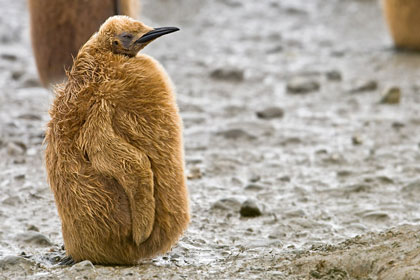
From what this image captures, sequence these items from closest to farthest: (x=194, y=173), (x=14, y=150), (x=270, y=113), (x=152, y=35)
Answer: (x=152, y=35) → (x=194, y=173) → (x=14, y=150) → (x=270, y=113)

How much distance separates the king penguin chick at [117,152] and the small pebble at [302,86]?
185 inches

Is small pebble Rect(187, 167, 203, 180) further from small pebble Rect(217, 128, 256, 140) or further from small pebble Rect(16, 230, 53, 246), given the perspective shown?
small pebble Rect(16, 230, 53, 246)

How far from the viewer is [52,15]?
18.5 feet

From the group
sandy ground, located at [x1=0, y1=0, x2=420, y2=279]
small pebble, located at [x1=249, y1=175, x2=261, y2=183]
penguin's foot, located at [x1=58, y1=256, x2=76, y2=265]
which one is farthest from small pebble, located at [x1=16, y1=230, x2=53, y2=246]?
small pebble, located at [x1=249, y1=175, x2=261, y2=183]

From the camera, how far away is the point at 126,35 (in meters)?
3.61

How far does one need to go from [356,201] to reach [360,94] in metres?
3.22

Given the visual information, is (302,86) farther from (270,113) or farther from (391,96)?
(270,113)

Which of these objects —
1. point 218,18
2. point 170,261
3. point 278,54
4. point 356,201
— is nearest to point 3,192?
point 170,261

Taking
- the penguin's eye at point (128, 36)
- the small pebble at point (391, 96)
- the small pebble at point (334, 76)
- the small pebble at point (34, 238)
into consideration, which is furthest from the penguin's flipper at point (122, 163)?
the small pebble at point (334, 76)

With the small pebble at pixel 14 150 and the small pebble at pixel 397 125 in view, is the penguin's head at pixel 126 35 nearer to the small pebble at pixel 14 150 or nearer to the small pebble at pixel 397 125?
the small pebble at pixel 14 150

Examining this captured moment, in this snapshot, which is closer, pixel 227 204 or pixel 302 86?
pixel 227 204

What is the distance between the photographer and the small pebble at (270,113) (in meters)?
7.27

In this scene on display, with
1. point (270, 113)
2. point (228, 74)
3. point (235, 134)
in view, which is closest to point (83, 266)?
point (235, 134)

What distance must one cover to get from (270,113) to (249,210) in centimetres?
263
